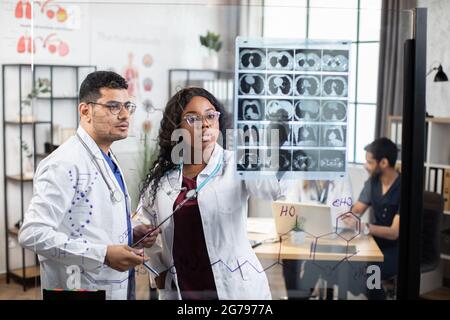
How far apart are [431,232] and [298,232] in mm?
449

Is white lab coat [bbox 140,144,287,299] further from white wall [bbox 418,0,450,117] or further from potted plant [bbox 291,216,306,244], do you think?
white wall [bbox 418,0,450,117]

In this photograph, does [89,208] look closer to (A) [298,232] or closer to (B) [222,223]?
(B) [222,223]

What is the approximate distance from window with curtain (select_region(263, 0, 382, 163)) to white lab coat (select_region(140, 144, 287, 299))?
0.96ft

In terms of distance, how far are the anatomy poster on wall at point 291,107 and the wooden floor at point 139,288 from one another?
31 cm

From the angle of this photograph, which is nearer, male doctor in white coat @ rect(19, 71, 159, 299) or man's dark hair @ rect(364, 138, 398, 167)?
male doctor in white coat @ rect(19, 71, 159, 299)

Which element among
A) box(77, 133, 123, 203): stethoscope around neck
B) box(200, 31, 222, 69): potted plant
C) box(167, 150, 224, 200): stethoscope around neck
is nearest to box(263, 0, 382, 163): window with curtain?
box(200, 31, 222, 69): potted plant

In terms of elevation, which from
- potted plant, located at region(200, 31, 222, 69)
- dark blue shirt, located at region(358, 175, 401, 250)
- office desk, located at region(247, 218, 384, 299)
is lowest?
office desk, located at region(247, 218, 384, 299)

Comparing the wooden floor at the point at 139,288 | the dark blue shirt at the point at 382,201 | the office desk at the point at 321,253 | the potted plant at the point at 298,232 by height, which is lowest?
the wooden floor at the point at 139,288

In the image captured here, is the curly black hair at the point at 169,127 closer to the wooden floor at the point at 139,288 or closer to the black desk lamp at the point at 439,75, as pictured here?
the wooden floor at the point at 139,288

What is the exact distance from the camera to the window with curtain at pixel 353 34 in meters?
1.63

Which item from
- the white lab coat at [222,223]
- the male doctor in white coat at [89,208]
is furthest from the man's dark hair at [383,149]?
the male doctor in white coat at [89,208]

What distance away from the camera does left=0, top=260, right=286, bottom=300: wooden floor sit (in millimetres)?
1628

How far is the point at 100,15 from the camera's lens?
158 centimetres
